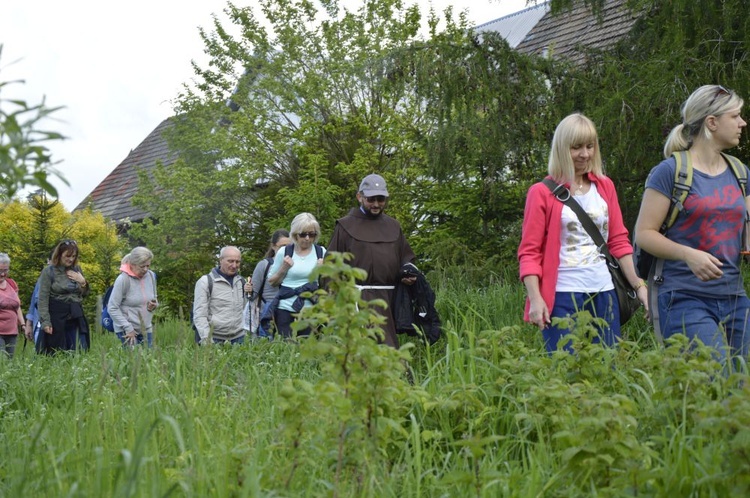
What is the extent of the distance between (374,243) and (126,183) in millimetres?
34530

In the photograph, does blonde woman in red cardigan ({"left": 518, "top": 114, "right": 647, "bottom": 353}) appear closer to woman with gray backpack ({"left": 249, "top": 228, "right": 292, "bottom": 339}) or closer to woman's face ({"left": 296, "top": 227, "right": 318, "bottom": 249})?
woman's face ({"left": 296, "top": 227, "right": 318, "bottom": 249})

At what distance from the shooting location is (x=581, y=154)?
516 centimetres

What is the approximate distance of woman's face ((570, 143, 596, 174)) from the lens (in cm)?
516

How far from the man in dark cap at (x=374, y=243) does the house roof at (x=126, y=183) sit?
97.4 feet

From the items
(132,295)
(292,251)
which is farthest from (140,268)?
(292,251)

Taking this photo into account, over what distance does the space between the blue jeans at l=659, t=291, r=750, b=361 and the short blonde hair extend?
30.9 inches

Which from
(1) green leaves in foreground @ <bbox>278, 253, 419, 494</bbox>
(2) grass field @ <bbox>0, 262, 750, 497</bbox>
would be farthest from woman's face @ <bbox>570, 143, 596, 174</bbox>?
(1) green leaves in foreground @ <bbox>278, 253, 419, 494</bbox>

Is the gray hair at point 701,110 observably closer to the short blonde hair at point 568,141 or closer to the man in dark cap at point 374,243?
the short blonde hair at point 568,141

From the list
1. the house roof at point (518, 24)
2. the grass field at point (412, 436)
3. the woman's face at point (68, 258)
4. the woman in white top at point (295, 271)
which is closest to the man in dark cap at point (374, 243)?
the woman in white top at point (295, 271)

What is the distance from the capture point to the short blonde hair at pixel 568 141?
5125mm

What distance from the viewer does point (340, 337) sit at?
→ 3215 mm

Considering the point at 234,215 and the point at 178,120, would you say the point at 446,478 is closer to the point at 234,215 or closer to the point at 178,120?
the point at 234,215

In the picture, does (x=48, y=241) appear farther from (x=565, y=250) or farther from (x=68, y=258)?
(x=565, y=250)

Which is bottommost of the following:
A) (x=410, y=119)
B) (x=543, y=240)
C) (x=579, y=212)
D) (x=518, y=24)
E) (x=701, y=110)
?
(x=543, y=240)
